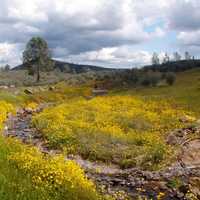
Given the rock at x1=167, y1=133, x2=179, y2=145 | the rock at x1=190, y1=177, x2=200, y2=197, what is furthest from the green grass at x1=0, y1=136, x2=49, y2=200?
the rock at x1=167, y1=133, x2=179, y2=145

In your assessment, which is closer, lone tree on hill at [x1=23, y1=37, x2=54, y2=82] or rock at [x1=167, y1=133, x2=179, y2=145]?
rock at [x1=167, y1=133, x2=179, y2=145]

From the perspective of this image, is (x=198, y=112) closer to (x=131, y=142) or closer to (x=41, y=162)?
(x=131, y=142)

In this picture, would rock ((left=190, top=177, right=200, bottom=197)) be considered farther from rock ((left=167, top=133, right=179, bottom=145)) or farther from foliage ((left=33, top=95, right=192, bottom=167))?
rock ((left=167, top=133, right=179, bottom=145))

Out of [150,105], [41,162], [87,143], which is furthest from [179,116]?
[41,162]

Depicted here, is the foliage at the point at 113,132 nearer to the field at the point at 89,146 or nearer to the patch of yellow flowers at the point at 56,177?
the field at the point at 89,146

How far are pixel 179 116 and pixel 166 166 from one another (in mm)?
14323

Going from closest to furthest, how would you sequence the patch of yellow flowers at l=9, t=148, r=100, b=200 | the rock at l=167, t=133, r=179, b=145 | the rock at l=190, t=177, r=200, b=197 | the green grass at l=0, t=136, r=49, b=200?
the green grass at l=0, t=136, r=49, b=200
the patch of yellow flowers at l=9, t=148, r=100, b=200
the rock at l=190, t=177, r=200, b=197
the rock at l=167, t=133, r=179, b=145

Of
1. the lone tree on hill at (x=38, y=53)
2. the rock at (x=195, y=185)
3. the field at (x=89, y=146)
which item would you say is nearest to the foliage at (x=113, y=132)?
the field at (x=89, y=146)

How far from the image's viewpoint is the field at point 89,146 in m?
Result: 11.5

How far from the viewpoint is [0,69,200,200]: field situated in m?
11.5

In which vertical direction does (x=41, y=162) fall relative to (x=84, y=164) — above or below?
above

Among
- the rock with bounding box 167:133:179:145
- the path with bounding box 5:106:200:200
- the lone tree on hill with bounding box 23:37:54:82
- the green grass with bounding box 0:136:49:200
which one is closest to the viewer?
the green grass with bounding box 0:136:49:200

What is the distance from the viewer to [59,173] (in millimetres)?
12125

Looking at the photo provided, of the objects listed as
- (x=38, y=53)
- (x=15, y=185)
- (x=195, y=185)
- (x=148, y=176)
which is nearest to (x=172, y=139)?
(x=148, y=176)
